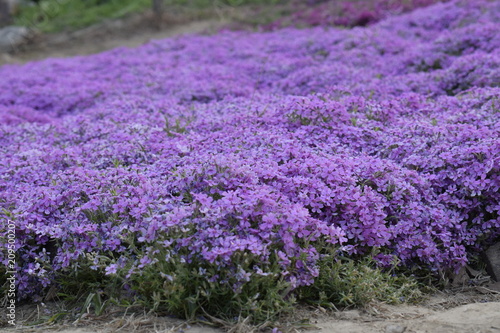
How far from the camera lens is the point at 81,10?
21391mm

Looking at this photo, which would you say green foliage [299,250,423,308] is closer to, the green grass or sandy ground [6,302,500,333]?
sandy ground [6,302,500,333]

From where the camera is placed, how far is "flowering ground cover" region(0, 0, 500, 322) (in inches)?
144

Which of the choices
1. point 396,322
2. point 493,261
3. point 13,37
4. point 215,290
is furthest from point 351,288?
point 13,37

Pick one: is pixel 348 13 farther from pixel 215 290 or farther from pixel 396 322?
pixel 215 290

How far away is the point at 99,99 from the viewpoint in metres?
8.55

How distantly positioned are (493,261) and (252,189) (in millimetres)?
2180

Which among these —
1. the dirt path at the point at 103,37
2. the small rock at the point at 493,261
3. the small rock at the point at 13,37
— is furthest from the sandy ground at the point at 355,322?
the small rock at the point at 13,37

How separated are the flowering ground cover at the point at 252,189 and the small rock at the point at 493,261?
0.12 metres

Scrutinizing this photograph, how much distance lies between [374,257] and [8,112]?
6518 millimetres

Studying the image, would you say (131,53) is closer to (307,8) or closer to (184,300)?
(307,8)

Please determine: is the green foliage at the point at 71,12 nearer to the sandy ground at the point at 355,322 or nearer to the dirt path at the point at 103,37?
the dirt path at the point at 103,37

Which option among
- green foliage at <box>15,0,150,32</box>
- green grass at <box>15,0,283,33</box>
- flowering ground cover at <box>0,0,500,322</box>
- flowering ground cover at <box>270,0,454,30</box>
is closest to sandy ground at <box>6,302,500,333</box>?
flowering ground cover at <box>0,0,500,322</box>

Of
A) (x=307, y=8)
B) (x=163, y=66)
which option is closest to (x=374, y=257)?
(x=163, y=66)

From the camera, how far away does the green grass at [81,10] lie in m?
19.7
